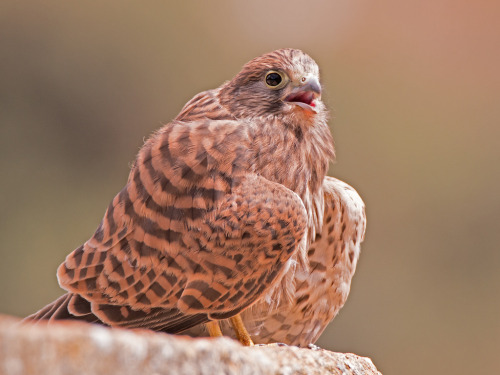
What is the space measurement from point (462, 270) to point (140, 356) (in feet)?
31.3

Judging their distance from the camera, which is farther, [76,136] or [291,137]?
[76,136]

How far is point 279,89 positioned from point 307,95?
11 cm

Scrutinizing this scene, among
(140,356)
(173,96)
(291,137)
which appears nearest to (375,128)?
(173,96)

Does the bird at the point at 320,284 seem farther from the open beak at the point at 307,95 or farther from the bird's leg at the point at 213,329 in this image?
the open beak at the point at 307,95

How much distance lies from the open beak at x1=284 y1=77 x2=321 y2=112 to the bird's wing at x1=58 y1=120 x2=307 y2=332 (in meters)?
0.32

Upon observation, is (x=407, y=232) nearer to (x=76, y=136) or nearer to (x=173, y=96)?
(x=173, y=96)

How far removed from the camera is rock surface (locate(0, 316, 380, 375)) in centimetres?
189

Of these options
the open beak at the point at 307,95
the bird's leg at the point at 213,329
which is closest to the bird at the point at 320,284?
the bird's leg at the point at 213,329

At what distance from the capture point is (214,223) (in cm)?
325

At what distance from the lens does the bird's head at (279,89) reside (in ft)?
11.8

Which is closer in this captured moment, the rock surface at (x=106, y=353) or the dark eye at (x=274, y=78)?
the rock surface at (x=106, y=353)

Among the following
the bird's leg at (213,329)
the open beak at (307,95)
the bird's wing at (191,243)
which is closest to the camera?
the bird's wing at (191,243)

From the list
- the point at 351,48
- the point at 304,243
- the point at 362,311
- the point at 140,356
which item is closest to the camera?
the point at 140,356

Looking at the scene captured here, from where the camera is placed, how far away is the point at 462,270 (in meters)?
11.1
